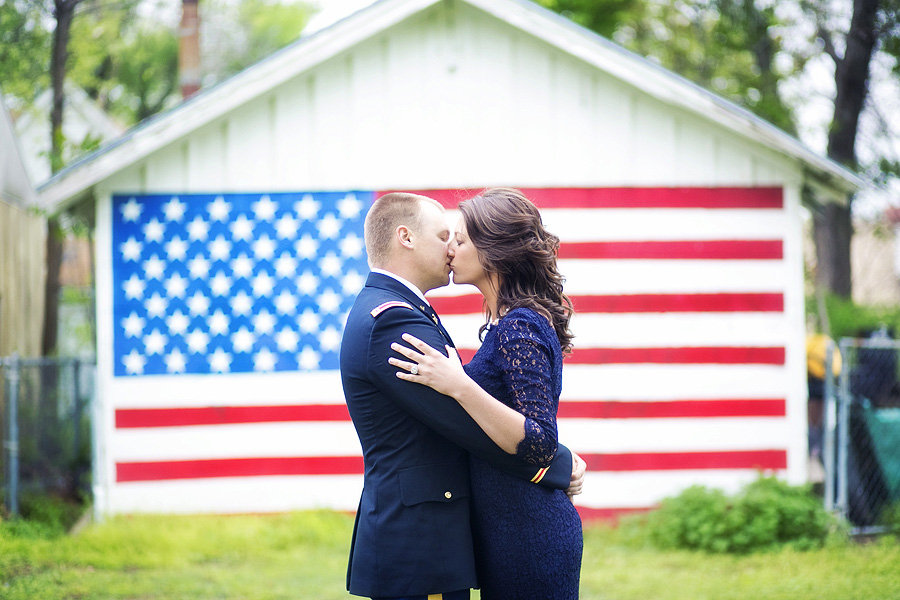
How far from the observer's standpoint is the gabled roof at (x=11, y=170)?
10.2 meters

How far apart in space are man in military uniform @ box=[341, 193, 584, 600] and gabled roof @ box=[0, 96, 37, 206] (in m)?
8.38

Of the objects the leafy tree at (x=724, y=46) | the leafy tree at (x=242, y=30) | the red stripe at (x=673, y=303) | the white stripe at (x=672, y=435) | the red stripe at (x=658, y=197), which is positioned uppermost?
the leafy tree at (x=242, y=30)

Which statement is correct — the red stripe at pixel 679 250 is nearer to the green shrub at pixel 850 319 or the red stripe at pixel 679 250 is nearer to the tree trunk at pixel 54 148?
the green shrub at pixel 850 319

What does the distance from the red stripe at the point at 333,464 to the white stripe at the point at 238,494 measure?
0.06 metres

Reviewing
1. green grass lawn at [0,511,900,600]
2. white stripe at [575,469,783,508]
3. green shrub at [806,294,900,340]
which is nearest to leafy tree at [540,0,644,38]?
green shrub at [806,294,900,340]

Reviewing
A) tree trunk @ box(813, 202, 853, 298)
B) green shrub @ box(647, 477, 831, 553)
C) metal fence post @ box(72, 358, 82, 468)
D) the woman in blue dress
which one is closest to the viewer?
the woman in blue dress

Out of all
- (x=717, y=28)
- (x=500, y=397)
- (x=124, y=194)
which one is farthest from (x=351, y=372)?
(x=717, y=28)

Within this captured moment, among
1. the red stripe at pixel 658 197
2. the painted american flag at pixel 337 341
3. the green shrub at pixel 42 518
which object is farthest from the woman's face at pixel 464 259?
the green shrub at pixel 42 518

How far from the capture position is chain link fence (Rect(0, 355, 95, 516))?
8.32 m

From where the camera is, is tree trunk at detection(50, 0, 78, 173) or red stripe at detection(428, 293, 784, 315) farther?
tree trunk at detection(50, 0, 78, 173)

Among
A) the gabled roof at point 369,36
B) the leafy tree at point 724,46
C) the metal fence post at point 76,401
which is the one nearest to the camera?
the gabled roof at point 369,36

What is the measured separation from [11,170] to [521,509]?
9.60 meters

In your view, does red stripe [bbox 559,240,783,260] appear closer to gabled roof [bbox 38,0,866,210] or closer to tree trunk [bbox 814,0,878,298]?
gabled roof [bbox 38,0,866,210]

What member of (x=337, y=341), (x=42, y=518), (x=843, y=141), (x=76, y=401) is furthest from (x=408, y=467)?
(x=843, y=141)
